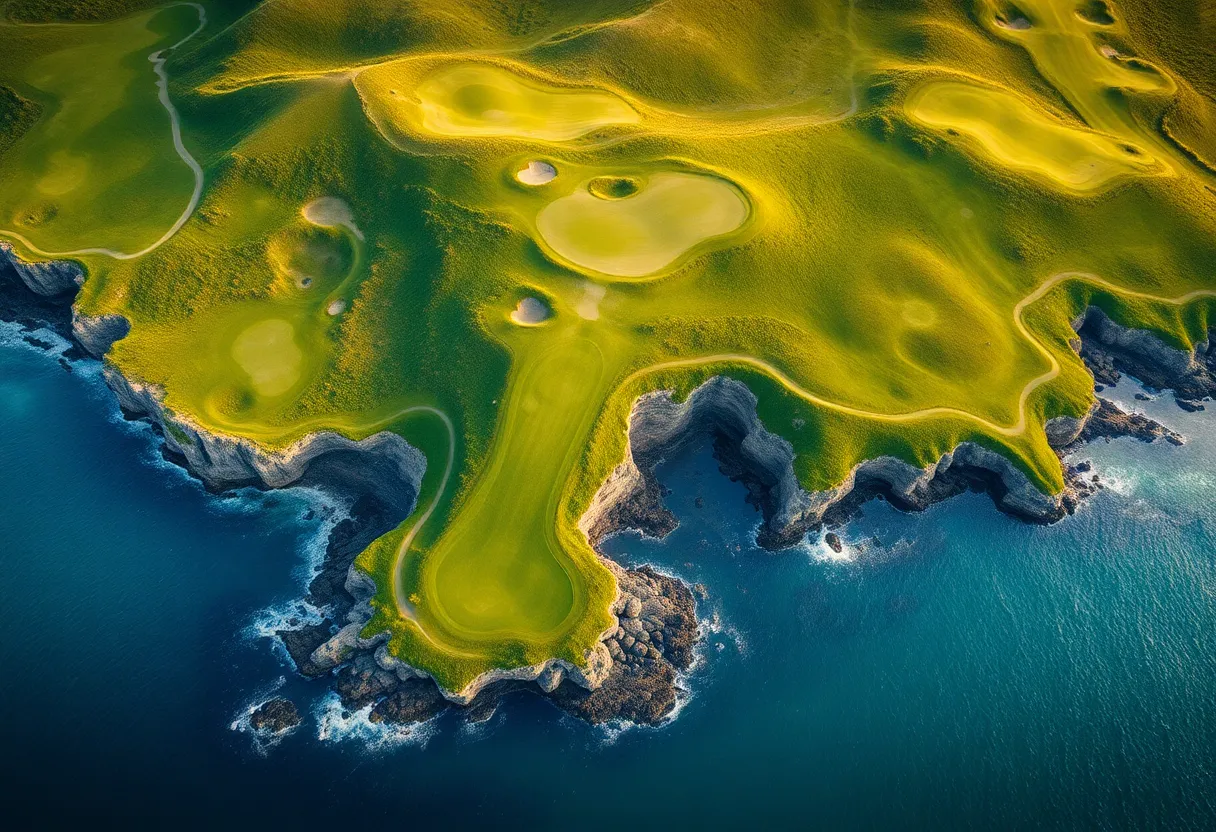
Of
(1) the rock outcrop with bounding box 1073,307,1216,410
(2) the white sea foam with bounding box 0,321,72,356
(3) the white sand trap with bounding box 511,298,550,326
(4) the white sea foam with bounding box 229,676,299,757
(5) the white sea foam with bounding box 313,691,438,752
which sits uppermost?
(1) the rock outcrop with bounding box 1073,307,1216,410

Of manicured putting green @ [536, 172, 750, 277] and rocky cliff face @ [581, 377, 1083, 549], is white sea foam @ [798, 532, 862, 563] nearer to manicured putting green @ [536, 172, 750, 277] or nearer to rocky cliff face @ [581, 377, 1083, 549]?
rocky cliff face @ [581, 377, 1083, 549]

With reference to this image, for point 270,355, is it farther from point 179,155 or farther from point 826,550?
point 826,550

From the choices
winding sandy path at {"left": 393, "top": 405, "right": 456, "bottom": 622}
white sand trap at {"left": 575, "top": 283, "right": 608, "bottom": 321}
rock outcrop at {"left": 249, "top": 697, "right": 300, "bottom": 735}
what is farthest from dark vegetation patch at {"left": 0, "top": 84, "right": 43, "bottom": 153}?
rock outcrop at {"left": 249, "top": 697, "right": 300, "bottom": 735}

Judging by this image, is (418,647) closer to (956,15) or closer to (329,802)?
(329,802)

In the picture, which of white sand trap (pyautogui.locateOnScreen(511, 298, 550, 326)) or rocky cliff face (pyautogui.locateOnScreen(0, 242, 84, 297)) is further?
rocky cliff face (pyautogui.locateOnScreen(0, 242, 84, 297))

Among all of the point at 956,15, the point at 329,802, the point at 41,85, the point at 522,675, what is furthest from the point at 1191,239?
the point at 41,85

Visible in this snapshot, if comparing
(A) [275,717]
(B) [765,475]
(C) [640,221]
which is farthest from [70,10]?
(B) [765,475]

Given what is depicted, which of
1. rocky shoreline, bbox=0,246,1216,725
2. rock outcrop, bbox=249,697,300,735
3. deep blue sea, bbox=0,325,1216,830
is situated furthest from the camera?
rocky shoreline, bbox=0,246,1216,725
